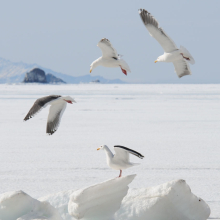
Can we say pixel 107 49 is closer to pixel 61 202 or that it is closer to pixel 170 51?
pixel 170 51

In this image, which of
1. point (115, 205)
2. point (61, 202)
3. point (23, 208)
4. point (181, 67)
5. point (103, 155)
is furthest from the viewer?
point (103, 155)

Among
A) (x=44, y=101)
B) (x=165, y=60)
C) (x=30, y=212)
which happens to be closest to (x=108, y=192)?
(x=30, y=212)

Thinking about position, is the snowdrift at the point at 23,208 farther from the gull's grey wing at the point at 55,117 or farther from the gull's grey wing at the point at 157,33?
the gull's grey wing at the point at 157,33

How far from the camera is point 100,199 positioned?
140 inches

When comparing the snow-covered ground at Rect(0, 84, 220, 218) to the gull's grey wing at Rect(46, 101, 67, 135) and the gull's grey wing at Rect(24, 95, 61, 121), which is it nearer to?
the gull's grey wing at Rect(46, 101, 67, 135)

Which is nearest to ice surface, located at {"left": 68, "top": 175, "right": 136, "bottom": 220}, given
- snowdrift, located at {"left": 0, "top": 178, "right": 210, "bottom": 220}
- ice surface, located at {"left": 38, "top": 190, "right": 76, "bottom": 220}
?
snowdrift, located at {"left": 0, "top": 178, "right": 210, "bottom": 220}

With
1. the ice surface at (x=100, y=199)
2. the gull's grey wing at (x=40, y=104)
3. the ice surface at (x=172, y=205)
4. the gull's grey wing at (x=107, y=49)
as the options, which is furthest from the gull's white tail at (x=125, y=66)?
the ice surface at (x=172, y=205)

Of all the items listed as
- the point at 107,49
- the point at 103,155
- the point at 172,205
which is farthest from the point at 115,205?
the point at 103,155

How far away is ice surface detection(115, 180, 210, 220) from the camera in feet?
11.7

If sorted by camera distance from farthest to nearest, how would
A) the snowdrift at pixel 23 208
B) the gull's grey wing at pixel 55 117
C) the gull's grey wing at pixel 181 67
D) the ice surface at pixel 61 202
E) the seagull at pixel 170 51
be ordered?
1. the gull's grey wing at pixel 55 117
2. the ice surface at pixel 61 202
3. the snowdrift at pixel 23 208
4. the gull's grey wing at pixel 181 67
5. the seagull at pixel 170 51

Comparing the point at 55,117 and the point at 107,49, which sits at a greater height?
the point at 107,49

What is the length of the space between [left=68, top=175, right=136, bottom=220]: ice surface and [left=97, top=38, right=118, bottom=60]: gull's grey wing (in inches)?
40.5

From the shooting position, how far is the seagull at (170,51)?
3117 millimetres

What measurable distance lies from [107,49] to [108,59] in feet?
0.64
